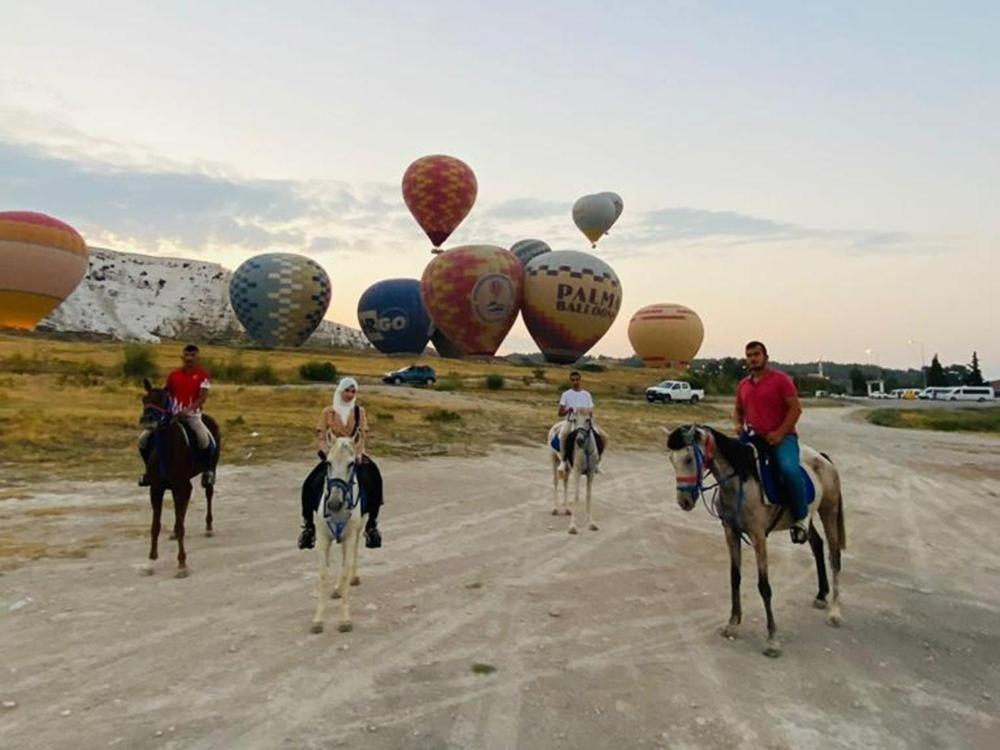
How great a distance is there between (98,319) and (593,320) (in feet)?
381

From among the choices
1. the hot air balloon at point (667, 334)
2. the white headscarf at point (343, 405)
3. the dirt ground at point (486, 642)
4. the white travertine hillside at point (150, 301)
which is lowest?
the dirt ground at point (486, 642)

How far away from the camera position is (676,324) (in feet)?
234

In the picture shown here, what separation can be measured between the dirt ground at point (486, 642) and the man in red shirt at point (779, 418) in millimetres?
1481

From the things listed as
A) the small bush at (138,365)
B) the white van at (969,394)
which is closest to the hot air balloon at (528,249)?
the small bush at (138,365)

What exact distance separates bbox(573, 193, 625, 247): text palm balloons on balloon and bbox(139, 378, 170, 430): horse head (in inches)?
2539

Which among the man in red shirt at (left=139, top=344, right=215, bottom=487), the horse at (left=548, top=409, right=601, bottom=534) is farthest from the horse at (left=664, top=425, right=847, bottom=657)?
the man in red shirt at (left=139, top=344, right=215, bottom=487)

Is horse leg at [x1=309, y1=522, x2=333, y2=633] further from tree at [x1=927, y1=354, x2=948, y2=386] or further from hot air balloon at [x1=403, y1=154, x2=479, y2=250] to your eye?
tree at [x1=927, y1=354, x2=948, y2=386]

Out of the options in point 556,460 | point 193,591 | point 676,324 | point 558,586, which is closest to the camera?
point 193,591

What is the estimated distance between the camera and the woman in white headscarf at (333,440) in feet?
23.6

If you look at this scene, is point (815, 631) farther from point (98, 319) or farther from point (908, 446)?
point (98, 319)

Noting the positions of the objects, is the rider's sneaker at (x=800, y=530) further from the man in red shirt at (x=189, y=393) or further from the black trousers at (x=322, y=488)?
the man in red shirt at (x=189, y=393)

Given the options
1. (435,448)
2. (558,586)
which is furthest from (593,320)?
(558,586)

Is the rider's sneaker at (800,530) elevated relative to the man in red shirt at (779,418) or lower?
lower

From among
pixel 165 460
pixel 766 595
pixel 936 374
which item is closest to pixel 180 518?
pixel 165 460
